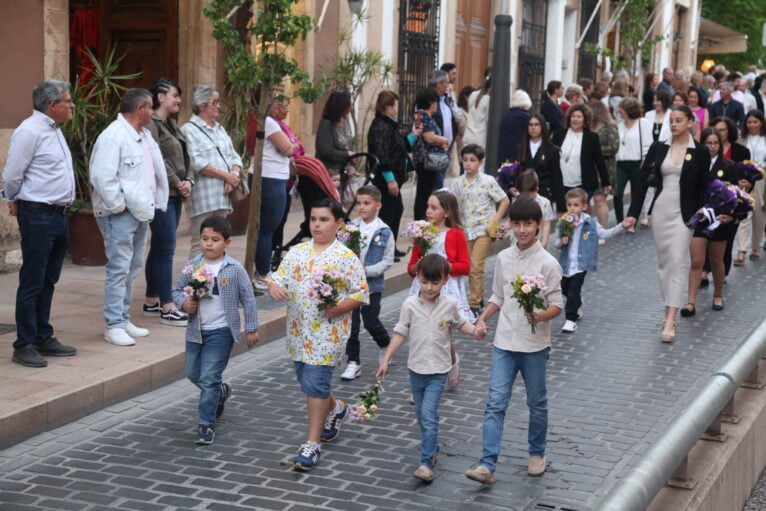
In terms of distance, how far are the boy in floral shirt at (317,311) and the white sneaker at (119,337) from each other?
2188 millimetres

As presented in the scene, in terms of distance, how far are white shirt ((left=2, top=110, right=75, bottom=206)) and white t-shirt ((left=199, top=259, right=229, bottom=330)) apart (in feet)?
4.98

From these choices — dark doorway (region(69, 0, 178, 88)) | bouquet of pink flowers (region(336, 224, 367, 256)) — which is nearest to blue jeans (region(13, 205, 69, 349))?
bouquet of pink flowers (region(336, 224, 367, 256))

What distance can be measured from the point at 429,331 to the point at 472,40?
18.0 m

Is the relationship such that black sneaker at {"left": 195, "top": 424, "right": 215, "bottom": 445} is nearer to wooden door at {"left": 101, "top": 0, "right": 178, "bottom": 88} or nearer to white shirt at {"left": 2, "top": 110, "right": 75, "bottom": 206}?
white shirt at {"left": 2, "top": 110, "right": 75, "bottom": 206}

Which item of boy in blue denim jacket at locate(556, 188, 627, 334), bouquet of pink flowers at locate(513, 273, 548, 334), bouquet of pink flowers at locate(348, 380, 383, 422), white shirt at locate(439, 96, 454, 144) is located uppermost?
white shirt at locate(439, 96, 454, 144)

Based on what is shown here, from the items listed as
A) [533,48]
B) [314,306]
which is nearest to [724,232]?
[314,306]

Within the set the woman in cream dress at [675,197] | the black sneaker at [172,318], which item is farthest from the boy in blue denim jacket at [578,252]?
the black sneaker at [172,318]

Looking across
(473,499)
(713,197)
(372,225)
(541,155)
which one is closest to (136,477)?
(473,499)

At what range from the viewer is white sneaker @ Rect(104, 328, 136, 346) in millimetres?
8398

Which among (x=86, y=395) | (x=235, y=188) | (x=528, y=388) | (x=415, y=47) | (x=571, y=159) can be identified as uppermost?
(x=415, y=47)

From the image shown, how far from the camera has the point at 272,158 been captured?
10555 mm

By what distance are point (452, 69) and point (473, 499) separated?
36.2 ft

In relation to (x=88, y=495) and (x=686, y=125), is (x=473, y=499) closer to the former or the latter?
(x=88, y=495)

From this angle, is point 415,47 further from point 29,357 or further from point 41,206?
point 29,357
